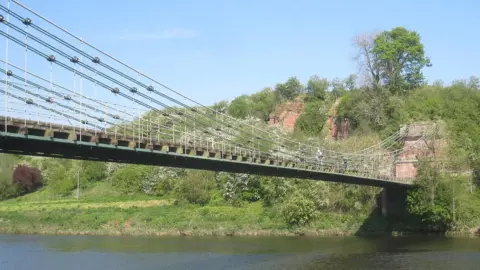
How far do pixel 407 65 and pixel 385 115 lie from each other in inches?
466

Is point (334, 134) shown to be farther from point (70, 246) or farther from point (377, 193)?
point (70, 246)

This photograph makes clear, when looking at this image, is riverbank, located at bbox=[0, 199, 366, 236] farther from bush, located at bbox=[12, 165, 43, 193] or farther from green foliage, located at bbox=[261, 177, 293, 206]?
bush, located at bbox=[12, 165, 43, 193]

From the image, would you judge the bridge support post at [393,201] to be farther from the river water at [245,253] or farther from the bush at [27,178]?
the bush at [27,178]

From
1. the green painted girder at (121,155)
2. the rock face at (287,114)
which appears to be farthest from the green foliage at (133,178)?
the green painted girder at (121,155)

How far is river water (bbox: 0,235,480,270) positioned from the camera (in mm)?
36156

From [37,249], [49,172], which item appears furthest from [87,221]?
[49,172]

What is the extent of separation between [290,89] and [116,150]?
68.7m

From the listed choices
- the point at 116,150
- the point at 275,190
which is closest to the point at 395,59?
the point at 275,190

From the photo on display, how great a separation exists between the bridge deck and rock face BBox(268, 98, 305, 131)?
46.7 m

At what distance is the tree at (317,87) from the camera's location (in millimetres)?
91688

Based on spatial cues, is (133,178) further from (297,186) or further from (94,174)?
(297,186)

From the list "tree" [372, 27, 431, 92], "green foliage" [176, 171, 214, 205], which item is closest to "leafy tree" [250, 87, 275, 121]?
"tree" [372, 27, 431, 92]

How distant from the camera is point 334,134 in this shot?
8100 centimetres

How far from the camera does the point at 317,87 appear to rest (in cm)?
9219
